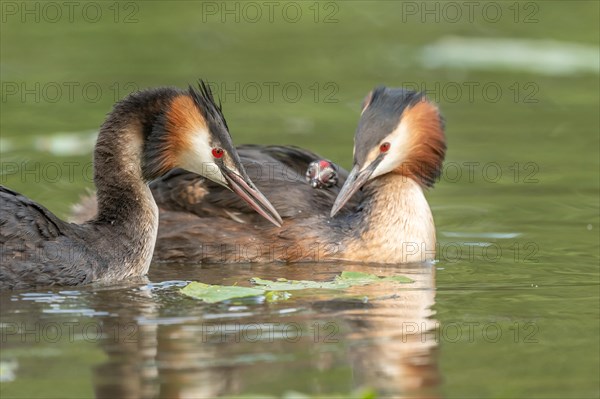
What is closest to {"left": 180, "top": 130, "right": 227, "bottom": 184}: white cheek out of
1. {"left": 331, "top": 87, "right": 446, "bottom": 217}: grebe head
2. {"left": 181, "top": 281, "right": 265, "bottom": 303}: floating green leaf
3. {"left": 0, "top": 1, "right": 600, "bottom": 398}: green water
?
{"left": 0, "top": 1, "right": 600, "bottom": 398}: green water

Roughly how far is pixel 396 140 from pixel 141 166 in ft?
7.39

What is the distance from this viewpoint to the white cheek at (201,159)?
10367 mm

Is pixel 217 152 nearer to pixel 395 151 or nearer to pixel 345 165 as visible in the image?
pixel 395 151

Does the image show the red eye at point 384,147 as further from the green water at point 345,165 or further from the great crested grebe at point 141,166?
the great crested grebe at point 141,166

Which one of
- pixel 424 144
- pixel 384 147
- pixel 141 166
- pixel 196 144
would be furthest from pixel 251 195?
pixel 424 144

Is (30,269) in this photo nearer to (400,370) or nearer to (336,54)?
(400,370)

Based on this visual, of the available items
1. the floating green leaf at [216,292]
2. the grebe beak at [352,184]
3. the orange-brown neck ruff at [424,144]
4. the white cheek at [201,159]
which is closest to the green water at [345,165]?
the floating green leaf at [216,292]

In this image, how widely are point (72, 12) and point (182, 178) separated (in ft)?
30.9

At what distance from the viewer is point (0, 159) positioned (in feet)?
45.9

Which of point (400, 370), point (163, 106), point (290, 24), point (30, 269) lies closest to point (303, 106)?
point (290, 24)

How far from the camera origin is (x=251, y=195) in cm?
1061

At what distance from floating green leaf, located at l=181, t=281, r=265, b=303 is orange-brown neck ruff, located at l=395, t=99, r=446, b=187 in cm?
259

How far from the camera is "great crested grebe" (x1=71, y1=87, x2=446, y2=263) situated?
11.2 metres

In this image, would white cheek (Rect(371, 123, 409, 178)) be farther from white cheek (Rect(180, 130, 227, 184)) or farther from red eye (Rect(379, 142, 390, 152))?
white cheek (Rect(180, 130, 227, 184))
